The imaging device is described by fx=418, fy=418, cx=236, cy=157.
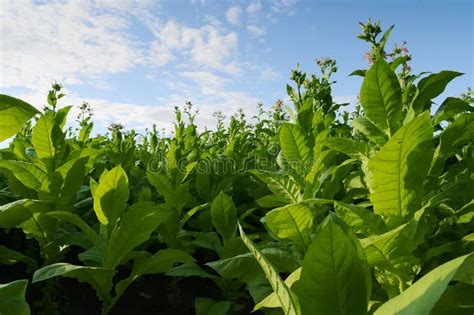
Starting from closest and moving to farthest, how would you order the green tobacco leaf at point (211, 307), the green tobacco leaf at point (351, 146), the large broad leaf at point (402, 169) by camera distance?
1. the large broad leaf at point (402, 169)
2. the green tobacco leaf at point (351, 146)
3. the green tobacco leaf at point (211, 307)

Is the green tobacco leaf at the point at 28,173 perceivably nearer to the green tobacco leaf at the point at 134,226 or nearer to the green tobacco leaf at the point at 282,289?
the green tobacco leaf at the point at 134,226

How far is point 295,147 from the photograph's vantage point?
226cm

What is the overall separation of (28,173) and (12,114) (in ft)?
3.49

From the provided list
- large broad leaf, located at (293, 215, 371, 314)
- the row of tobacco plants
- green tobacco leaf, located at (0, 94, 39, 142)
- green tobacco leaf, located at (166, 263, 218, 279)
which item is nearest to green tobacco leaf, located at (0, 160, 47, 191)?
the row of tobacco plants

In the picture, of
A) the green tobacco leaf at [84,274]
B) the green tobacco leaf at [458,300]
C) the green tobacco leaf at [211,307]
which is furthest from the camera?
the green tobacco leaf at [211,307]

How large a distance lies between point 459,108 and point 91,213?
2221 millimetres

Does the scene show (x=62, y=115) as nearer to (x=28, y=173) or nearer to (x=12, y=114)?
(x=28, y=173)

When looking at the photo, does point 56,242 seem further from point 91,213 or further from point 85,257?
point 91,213

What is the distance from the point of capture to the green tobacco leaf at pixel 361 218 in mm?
1485

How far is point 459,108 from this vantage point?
2.06 meters

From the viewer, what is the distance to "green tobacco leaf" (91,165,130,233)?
190 centimetres

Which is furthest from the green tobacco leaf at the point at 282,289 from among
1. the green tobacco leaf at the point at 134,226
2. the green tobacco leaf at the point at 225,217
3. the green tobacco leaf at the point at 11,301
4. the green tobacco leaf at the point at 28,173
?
the green tobacco leaf at the point at 28,173

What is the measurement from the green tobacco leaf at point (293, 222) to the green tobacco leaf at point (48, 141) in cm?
130

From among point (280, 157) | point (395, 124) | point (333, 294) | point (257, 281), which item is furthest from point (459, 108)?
point (333, 294)
